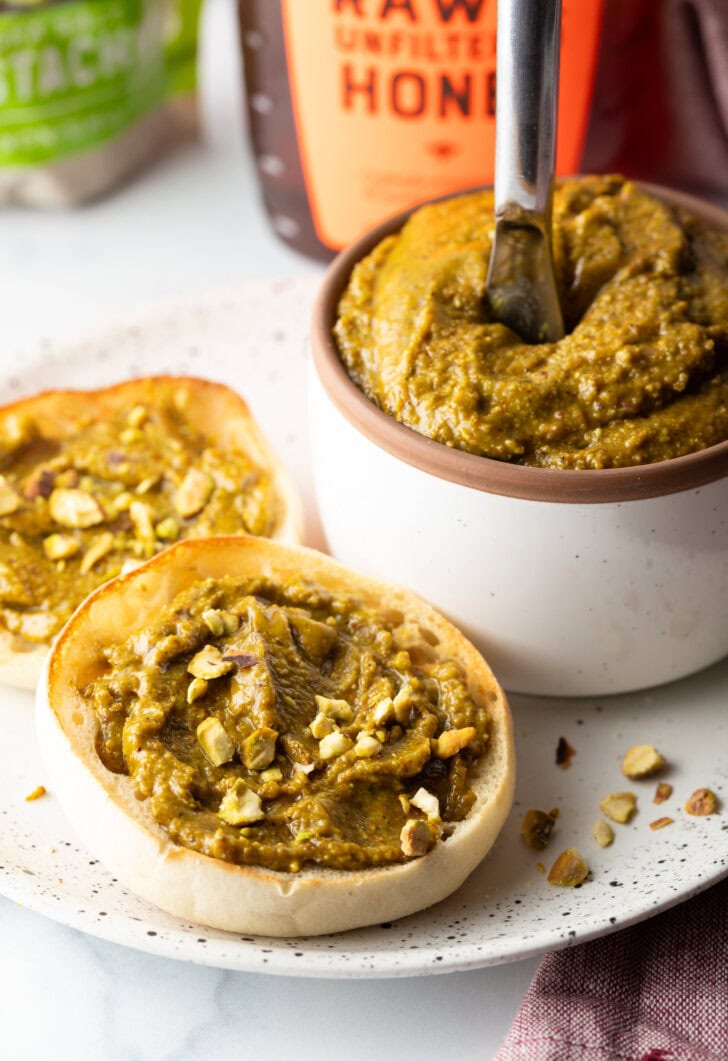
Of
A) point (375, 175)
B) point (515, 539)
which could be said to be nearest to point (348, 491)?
point (515, 539)

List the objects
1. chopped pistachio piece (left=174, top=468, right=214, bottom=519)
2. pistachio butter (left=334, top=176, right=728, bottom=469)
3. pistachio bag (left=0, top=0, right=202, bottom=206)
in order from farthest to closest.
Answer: pistachio bag (left=0, top=0, right=202, bottom=206), chopped pistachio piece (left=174, top=468, right=214, bottom=519), pistachio butter (left=334, top=176, right=728, bottom=469)

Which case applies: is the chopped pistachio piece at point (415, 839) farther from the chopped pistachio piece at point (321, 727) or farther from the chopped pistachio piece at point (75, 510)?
the chopped pistachio piece at point (75, 510)

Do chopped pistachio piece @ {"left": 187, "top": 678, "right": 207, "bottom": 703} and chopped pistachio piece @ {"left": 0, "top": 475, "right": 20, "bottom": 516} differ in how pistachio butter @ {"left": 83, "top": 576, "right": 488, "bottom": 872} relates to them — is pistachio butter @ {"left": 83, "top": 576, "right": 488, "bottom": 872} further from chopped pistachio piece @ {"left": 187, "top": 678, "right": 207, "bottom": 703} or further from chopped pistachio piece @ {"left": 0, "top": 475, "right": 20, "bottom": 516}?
chopped pistachio piece @ {"left": 0, "top": 475, "right": 20, "bottom": 516}

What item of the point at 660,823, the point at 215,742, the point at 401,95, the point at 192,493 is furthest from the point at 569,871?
the point at 401,95

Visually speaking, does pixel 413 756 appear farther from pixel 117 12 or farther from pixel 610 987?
pixel 117 12

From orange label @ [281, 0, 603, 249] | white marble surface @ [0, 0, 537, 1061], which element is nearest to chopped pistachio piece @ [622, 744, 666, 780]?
white marble surface @ [0, 0, 537, 1061]
